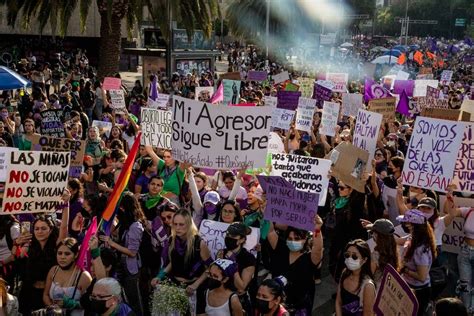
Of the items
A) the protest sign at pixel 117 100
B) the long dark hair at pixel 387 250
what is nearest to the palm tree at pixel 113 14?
the protest sign at pixel 117 100

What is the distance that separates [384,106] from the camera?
11852mm

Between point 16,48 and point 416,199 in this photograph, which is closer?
point 416,199

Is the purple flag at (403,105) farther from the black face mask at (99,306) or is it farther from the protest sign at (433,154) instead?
the black face mask at (99,306)

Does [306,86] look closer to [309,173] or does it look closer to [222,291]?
[309,173]

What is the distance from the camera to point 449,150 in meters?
6.97

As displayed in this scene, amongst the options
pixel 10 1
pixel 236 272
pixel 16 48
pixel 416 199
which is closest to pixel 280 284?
pixel 236 272

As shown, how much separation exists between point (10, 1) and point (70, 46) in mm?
18179

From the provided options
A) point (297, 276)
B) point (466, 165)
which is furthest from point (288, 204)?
point (466, 165)

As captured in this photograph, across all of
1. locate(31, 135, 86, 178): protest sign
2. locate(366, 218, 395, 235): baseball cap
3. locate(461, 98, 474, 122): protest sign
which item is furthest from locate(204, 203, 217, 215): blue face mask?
locate(461, 98, 474, 122): protest sign

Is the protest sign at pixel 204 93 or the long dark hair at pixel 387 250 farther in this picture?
the protest sign at pixel 204 93

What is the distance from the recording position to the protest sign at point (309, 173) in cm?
714

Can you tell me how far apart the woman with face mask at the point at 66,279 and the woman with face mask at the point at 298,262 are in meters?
1.75

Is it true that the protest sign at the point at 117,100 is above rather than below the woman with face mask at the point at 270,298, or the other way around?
above

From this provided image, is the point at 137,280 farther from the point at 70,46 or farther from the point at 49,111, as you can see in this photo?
the point at 70,46
